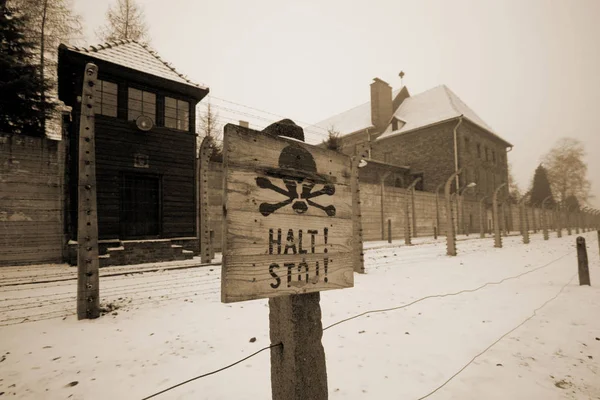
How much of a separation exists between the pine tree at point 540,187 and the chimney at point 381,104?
31.2m

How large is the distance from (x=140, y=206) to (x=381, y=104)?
25051 millimetres

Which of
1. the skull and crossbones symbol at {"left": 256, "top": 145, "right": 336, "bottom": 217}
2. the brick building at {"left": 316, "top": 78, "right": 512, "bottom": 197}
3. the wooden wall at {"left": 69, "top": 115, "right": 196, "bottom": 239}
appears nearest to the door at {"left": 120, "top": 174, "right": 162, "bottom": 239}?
the wooden wall at {"left": 69, "top": 115, "right": 196, "bottom": 239}

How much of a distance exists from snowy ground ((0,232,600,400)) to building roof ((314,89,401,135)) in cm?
2669

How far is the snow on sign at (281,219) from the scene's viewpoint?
3.98 feet

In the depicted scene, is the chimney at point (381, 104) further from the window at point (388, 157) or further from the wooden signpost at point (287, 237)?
the wooden signpost at point (287, 237)

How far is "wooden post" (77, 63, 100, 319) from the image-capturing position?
339 centimetres

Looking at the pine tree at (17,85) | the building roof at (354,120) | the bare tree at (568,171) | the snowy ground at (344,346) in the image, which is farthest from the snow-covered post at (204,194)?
the bare tree at (568,171)

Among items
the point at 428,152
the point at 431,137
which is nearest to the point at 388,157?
the point at 428,152

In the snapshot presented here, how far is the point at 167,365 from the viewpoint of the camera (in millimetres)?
2414

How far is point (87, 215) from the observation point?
3.43 m

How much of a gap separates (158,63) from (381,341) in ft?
38.1

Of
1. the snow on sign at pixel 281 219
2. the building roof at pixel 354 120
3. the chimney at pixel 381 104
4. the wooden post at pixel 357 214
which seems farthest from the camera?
the building roof at pixel 354 120

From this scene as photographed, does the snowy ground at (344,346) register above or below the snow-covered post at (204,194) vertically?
below

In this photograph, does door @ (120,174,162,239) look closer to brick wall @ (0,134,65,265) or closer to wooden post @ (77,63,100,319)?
brick wall @ (0,134,65,265)
